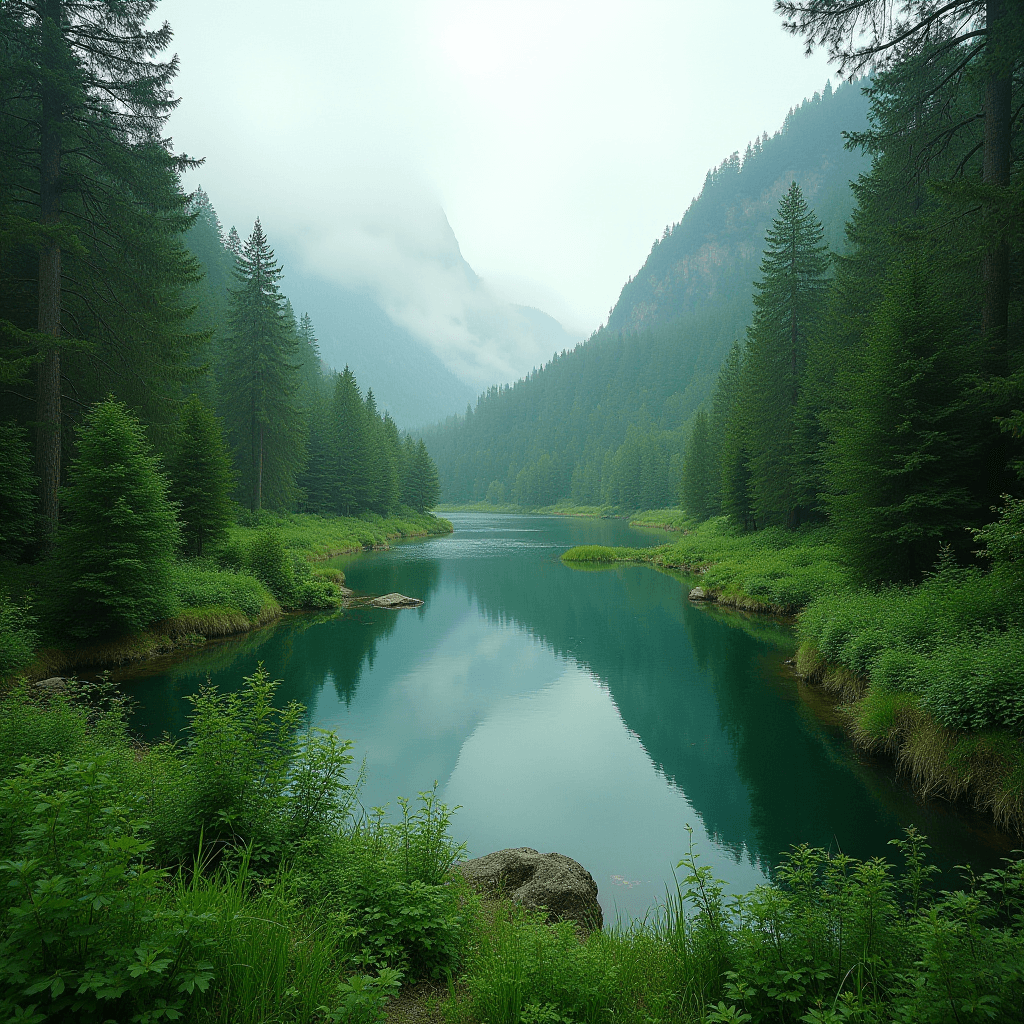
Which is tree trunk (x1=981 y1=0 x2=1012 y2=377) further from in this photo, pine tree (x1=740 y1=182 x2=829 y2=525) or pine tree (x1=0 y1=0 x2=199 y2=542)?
pine tree (x1=0 y1=0 x2=199 y2=542)

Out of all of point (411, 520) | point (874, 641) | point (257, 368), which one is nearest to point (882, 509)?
point (874, 641)

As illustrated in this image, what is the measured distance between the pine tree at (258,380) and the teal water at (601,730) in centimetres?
1887

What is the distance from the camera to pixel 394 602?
957 inches

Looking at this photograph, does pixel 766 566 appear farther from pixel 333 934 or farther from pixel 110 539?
pixel 333 934

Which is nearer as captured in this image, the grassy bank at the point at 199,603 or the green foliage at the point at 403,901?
the green foliage at the point at 403,901

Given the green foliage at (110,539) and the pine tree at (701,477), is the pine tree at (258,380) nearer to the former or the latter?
the green foliage at (110,539)

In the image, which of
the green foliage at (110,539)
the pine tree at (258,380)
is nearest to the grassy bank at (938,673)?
the green foliage at (110,539)

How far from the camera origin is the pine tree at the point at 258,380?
35.8m

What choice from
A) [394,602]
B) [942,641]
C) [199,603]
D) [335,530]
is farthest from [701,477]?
[942,641]

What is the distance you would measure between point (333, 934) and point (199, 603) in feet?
52.6

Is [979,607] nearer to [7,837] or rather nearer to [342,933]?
[342,933]

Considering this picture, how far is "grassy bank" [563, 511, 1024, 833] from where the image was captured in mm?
7351

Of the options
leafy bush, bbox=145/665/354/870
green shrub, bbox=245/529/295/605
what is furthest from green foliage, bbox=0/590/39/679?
green shrub, bbox=245/529/295/605

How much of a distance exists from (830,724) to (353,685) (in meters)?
10.9
